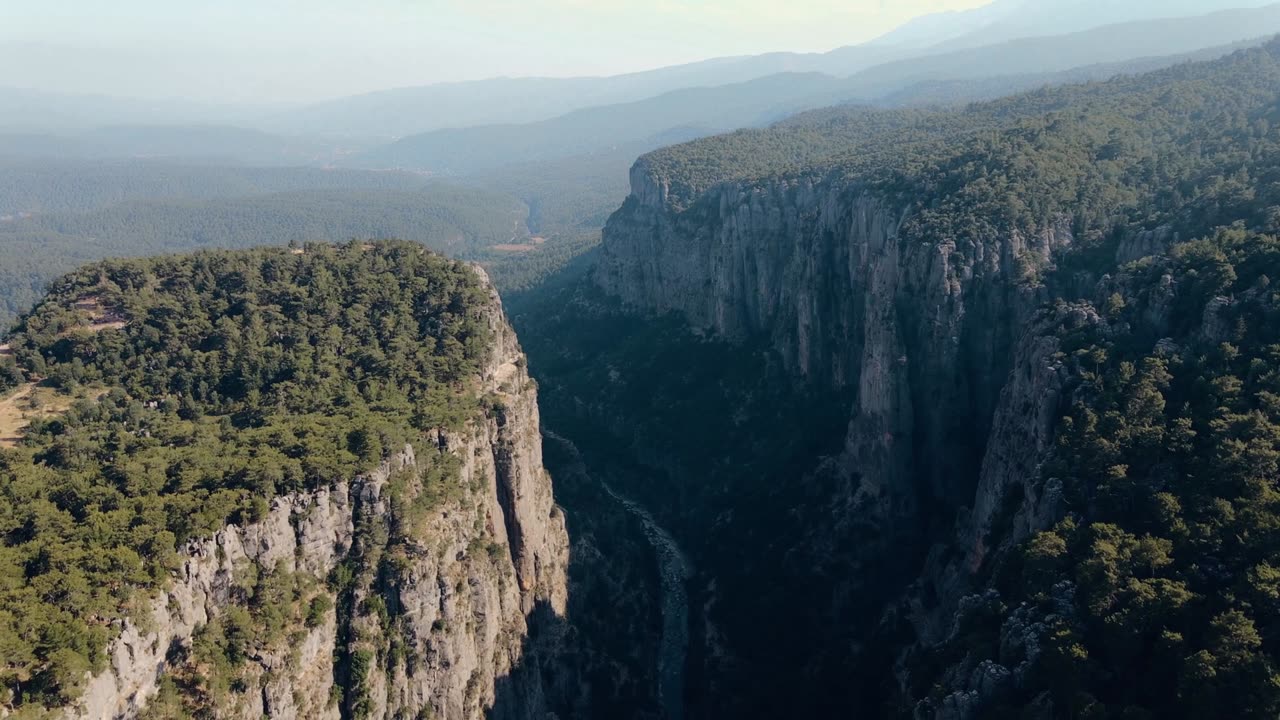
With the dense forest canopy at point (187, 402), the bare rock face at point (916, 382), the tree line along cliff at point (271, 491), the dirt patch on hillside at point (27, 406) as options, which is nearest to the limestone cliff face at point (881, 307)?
the bare rock face at point (916, 382)

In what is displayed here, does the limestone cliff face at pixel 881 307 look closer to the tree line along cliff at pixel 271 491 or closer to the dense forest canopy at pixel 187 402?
the tree line along cliff at pixel 271 491

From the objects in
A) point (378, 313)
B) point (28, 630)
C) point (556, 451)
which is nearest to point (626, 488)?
point (556, 451)

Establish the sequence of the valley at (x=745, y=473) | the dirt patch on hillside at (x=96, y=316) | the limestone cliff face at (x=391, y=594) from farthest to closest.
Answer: the dirt patch on hillside at (x=96, y=316) → the limestone cliff face at (x=391, y=594) → the valley at (x=745, y=473)

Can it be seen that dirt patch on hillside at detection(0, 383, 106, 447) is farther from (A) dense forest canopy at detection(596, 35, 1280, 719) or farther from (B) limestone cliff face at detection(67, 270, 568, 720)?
(A) dense forest canopy at detection(596, 35, 1280, 719)

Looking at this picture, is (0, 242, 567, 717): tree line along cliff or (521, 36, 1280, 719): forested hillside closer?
(521, 36, 1280, 719): forested hillside

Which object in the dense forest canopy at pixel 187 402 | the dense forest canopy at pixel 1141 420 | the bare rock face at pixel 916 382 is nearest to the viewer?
the dense forest canopy at pixel 1141 420

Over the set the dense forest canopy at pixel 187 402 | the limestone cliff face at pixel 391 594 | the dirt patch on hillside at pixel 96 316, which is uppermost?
the dirt patch on hillside at pixel 96 316

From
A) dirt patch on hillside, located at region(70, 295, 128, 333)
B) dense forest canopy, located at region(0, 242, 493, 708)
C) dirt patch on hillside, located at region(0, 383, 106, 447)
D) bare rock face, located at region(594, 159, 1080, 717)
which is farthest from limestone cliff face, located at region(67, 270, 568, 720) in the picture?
bare rock face, located at region(594, 159, 1080, 717)
